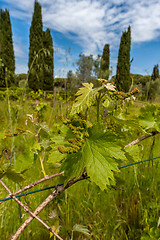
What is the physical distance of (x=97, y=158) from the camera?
21.2 inches

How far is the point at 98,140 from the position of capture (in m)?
0.58

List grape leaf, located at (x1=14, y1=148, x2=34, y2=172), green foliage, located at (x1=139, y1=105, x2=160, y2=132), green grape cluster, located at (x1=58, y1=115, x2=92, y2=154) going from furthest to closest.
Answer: green foliage, located at (x1=139, y1=105, x2=160, y2=132)
grape leaf, located at (x1=14, y1=148, x2=34, y2=172)
green grape cluster, located at (x1=58, y1=115, x2=92, y2=154)

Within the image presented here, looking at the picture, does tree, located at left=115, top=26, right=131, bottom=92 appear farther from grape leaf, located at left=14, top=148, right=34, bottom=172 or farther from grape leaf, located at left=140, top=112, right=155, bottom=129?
grape leaf, located at left=14, top=148, right=34, bottom=172

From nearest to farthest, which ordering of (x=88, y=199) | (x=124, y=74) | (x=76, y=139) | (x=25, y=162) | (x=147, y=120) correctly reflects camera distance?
(x=76, y=139) < (x=25, y=162) < (x=147, y=120) < (x=88, y=199) < (x=124, y=74)

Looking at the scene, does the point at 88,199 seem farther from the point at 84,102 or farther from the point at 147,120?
the point at 84,102

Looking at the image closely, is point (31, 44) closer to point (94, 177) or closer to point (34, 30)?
point (34, 30)

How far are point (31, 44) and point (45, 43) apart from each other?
11.6 ft

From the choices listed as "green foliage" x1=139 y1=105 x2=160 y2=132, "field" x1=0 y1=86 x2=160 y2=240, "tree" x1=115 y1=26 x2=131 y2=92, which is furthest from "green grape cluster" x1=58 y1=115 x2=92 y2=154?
"green foliage" x1=139 y1=105 x2=160 y2=132

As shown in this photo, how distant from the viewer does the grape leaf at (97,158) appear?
1.66 feet

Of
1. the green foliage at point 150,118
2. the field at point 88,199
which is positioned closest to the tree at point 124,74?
the field at point 88,199

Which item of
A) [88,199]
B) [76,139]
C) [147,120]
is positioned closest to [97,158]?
[76,139]

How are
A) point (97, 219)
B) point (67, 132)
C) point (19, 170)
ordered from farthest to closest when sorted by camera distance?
point (97, 219) → point (19, 170) → point (67, 132)

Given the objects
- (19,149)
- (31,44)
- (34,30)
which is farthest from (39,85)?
(19,149)

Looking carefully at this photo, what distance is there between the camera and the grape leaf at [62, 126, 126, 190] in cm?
51
